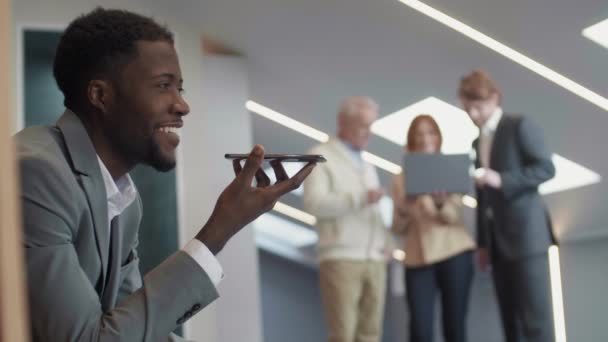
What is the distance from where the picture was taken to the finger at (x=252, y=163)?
0.81 m

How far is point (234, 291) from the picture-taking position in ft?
11.4

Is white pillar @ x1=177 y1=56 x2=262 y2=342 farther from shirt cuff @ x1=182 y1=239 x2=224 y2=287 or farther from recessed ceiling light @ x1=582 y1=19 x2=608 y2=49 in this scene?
shirt cuff @ x1=182 y1=239 x2=224 y2=287

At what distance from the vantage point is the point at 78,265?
767 mm

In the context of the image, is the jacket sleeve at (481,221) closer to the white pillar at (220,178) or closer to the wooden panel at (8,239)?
the white pillar at (220,178)

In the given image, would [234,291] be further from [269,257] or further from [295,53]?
[269,257]

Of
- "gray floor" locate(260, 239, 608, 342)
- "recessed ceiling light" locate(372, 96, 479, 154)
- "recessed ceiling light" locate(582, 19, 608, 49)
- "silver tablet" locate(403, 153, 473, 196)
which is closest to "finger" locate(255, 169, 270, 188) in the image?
"gray floor" locate(260, 239, 608, 342)

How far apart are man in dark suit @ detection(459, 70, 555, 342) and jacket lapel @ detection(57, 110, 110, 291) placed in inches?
53.9

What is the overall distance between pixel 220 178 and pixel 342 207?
1128 millimetres

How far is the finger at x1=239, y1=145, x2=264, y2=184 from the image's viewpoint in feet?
2.64

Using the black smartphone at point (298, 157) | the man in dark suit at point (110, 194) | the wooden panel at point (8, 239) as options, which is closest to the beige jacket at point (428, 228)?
the man in dark suit at point (110, 194)

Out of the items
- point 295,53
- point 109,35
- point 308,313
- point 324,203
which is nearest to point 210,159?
point 295,53

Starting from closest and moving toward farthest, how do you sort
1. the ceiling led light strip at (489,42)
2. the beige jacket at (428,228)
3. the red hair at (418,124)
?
the beige jacket at (428,228)
the red hair at (418,124)
the ceiling led light strip at (489,42)

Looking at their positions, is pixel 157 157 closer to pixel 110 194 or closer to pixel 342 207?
pixel 110 194

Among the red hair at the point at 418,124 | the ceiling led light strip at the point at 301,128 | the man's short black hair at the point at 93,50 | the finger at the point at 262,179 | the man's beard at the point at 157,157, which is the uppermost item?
the ceiling led light strip at the point at 301,128
